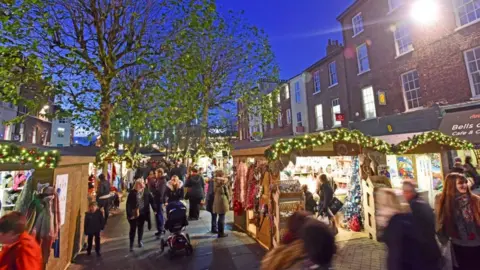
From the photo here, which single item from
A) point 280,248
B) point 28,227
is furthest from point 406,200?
point 28,227

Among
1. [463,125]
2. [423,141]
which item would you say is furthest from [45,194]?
[463,125]

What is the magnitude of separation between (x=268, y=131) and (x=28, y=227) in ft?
84.5

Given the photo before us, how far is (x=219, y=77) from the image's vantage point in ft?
53.6

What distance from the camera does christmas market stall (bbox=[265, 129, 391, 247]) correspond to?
19.8 ft

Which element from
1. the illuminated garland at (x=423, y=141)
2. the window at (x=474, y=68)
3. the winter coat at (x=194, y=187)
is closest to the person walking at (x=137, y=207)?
the winter coat at (x=194, y=187)

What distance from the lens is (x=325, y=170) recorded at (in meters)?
9.42

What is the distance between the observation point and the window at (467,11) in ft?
34.7

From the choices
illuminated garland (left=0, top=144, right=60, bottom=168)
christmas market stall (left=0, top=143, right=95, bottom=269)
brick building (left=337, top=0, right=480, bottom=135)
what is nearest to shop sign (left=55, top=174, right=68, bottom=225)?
christmas market stall (left=0, top=143, right=95, bottom=269)

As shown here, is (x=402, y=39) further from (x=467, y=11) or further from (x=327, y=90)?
(x=327, y=90)

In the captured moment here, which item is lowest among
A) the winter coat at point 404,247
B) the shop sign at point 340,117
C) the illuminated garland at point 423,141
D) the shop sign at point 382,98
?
the winter coat at point 404,247

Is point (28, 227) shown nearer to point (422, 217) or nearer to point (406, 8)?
point (422, 217)

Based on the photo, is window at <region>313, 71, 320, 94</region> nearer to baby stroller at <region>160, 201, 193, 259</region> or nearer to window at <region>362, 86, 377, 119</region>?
window at <region>362, 86, 377, 119</region>

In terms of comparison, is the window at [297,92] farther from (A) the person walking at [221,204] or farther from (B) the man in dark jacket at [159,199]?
(B) the man in dark jacket at [159,199]

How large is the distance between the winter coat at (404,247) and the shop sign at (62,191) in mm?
5458
